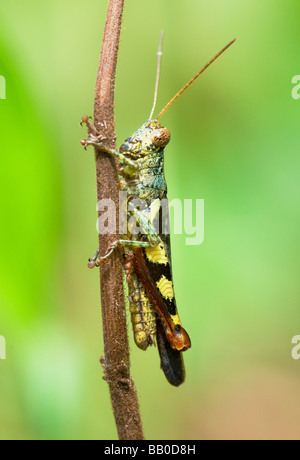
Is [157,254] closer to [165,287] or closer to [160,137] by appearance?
[165,287]

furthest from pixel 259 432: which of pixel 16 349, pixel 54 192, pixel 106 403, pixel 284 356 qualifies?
pixel 54 192

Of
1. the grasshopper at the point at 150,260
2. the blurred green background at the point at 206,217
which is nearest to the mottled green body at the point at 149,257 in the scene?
the grasshopper at the point at 150,260

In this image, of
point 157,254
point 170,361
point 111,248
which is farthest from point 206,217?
point 111,248

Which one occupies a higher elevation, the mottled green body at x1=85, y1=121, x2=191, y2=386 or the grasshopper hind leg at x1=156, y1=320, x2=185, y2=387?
the mottled green body at x1=85, y1=121, x2=191, y2=386

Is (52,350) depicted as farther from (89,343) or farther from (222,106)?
(222,106)

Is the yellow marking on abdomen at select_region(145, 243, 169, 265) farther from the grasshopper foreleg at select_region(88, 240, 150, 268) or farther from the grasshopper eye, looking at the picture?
the grasshopper eye

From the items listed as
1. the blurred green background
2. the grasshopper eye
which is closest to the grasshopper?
the grasshopper eye
